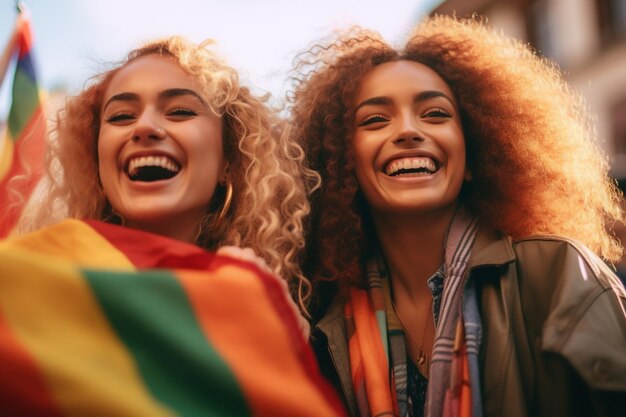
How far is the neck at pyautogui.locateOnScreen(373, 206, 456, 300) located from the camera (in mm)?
3045

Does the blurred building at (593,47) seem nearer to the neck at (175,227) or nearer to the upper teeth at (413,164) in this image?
the upper teeth at (413,164)

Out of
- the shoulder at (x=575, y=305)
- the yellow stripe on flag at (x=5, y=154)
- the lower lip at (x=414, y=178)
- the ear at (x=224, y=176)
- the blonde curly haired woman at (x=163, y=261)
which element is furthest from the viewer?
the yellow stripe on flag at (x=5, y=154)

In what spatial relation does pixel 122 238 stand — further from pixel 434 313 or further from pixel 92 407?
pixel 434 313

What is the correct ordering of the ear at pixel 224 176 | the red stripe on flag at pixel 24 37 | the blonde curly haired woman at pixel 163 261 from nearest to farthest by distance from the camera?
the blonde curly haired woman at pixel 163 261 < the ear at pixel 224 176 < the red stripe on flag at pixel 24 37

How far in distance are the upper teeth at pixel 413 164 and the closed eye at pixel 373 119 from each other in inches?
8.2

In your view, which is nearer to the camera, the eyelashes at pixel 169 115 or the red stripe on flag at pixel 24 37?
the eyelashes at pixel 169 115

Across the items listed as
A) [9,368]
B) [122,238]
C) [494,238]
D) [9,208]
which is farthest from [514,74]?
[9,368]

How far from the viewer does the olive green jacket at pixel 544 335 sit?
86.2 inches

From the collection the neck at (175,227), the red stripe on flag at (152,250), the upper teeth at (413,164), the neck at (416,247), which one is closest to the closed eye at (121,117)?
the neck at (175,227)

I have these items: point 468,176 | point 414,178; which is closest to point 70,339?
point 414,178

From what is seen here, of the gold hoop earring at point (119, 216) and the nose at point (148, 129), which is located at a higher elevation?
the nose at point (148, 129)

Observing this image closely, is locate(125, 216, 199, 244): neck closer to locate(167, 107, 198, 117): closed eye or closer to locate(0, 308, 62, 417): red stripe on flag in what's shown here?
locate(167, 107, 198, 117): closed eye

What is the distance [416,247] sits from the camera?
10.0ft

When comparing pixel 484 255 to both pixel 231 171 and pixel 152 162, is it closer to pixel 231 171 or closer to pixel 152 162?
pixel 231 171
